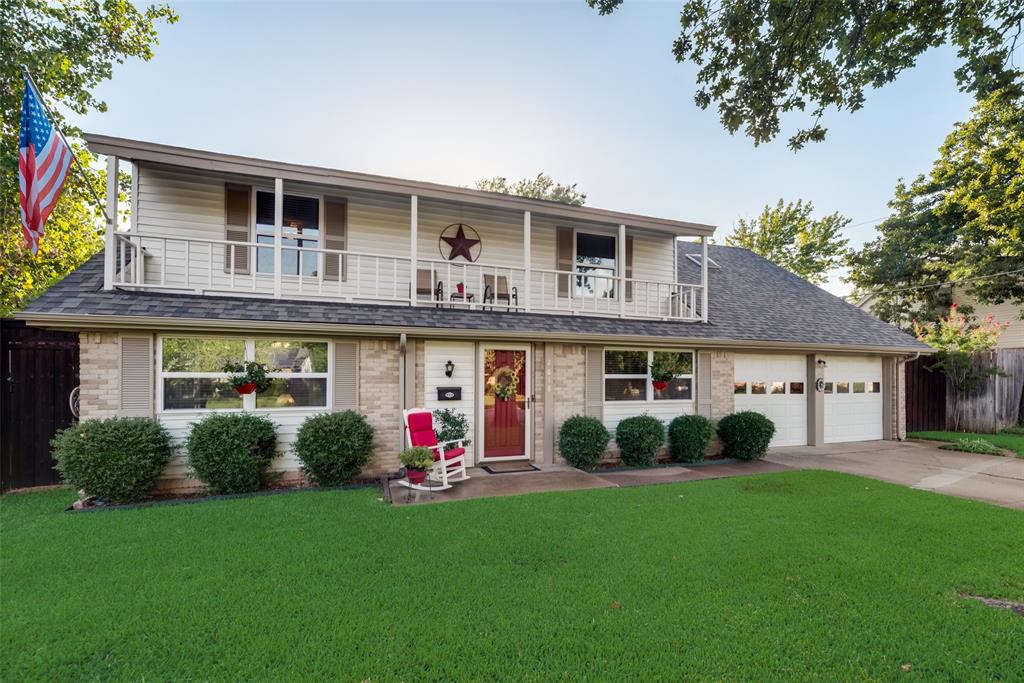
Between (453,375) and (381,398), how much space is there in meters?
1.34

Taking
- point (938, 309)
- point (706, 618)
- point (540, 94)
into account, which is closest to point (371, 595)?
point (706, 618)

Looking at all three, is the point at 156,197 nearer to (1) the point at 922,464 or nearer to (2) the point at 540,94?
(2) the point at 540,94

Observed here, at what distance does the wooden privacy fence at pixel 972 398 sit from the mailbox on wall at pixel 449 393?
1379 centimetres

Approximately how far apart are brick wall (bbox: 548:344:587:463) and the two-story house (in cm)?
4

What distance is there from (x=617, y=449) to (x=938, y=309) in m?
19.9

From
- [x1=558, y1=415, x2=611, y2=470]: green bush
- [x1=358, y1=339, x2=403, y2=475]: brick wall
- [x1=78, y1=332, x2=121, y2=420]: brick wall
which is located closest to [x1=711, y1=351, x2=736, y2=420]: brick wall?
[x1=558, y1=415, x2=611, y2=470]: green bush

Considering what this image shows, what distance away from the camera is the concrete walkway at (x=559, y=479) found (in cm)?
643

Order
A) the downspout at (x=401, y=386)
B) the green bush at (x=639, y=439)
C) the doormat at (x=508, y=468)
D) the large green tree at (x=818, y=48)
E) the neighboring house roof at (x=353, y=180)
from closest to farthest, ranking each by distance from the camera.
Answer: the large green tree at (x=818, y=48) → the neighboring house roof at (x=353, y=180) → the downspout at (x=401, y=386) → the doormat at (x=508, y=468) → the green bush at (x=639, y=439)

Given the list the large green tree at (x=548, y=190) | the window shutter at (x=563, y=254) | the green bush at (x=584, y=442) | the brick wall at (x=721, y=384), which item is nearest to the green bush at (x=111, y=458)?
the green bush at (x=584, y=442)

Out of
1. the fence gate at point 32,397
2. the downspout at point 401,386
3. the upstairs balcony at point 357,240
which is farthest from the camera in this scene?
the downspout at point 401,386

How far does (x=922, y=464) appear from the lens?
352 inches

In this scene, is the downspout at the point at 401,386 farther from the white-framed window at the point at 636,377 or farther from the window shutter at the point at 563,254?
the window shutter at the point at 563,254

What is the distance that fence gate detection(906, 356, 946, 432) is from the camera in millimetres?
13384

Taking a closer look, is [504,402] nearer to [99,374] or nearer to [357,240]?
→ [357,240]
